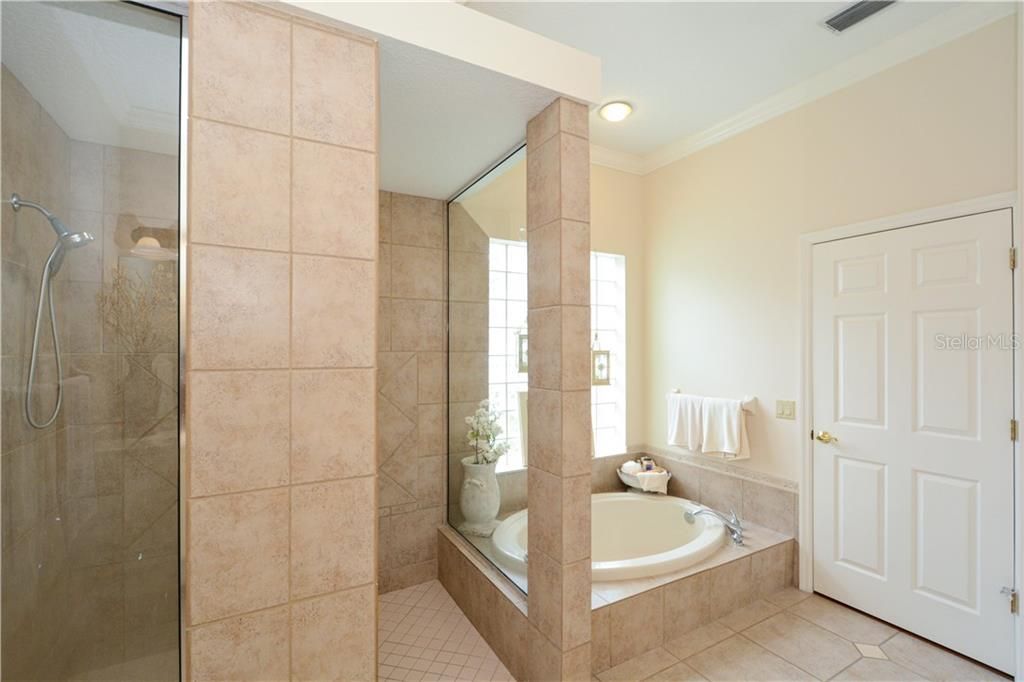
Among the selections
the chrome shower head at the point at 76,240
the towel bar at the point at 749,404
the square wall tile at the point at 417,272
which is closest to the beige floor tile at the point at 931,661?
the towel bar at the point at 749,404

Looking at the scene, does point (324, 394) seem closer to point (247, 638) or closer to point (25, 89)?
point (247, 638)

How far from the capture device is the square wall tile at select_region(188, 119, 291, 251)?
107 centimetres

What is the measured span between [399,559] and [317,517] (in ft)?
5.28

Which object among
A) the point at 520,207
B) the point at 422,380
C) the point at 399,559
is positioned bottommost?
the point at 399,559

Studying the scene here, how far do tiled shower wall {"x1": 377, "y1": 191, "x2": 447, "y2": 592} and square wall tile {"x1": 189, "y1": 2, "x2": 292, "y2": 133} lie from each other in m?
1.43

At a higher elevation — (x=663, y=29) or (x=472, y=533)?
(x=663, y=29)

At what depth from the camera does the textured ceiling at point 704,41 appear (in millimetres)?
1892

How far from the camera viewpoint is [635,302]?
11.2 feet

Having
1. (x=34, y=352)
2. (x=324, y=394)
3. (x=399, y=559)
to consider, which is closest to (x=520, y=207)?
(x=324, y=394)

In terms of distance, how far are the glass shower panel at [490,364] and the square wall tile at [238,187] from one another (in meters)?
1.01

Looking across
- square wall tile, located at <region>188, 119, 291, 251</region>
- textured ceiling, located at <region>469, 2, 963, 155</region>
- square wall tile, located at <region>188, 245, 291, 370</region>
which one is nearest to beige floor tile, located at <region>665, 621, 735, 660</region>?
square wall tile, located at <region>188, 245, 291, 370</region>

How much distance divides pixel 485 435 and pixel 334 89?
1747 millimetres

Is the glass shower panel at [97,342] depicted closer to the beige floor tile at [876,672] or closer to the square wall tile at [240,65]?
the square wall tile at [240,65]

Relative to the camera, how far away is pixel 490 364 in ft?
7.84
